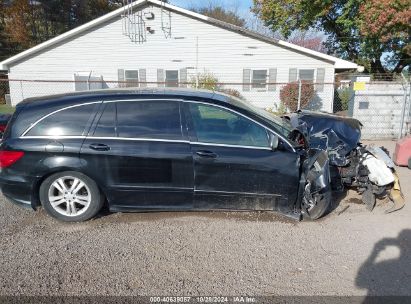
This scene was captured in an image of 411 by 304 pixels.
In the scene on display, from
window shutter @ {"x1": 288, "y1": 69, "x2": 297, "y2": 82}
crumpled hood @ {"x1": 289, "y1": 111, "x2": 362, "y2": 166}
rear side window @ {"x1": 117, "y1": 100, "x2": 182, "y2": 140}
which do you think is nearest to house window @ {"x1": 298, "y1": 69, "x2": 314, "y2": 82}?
window shutter @ {"x1": 288, "y1": 69, "x2": 297, "y2": 82}

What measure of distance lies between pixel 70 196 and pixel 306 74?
15.2 metres

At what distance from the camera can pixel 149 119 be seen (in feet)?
13.0

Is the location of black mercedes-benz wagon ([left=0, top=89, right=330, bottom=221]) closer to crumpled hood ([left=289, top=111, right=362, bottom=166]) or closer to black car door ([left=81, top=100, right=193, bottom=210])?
black car door ([left=81, top=100, right=193, bottom=210])

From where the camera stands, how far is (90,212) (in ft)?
13.2

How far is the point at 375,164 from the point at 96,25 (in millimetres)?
16561

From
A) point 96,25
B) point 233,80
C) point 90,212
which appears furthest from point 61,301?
point 96,25

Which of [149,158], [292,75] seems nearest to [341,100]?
[292,75]

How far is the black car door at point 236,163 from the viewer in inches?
152

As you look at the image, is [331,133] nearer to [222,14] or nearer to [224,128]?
[224,128]

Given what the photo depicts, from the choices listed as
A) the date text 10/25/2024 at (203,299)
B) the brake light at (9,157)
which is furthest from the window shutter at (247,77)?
the date text 10/25/2024 at (203,299)

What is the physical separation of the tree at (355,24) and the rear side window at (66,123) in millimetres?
18750

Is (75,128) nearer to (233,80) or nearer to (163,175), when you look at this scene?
(163,175)

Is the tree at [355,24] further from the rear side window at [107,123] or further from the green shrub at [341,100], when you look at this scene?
the rear side window at [107,123]

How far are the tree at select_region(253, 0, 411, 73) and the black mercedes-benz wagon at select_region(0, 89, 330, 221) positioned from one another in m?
17.7
